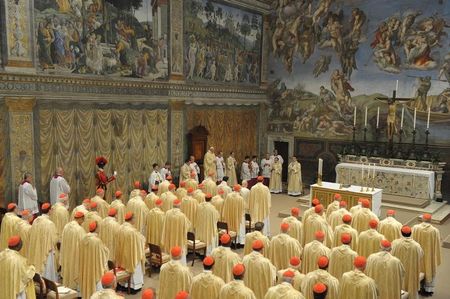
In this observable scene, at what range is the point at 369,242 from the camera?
9781 mm

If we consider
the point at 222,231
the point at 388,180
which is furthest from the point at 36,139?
the point at 388,180

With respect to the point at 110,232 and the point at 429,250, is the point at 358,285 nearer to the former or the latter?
the point at 429,250

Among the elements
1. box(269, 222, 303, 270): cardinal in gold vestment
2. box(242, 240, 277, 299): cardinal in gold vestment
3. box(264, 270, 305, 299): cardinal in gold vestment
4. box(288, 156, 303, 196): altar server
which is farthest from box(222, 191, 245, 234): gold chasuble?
box(288, 156, 303, 196): altar server

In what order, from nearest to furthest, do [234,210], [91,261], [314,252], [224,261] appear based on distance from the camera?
[224,261] < [314,252] < [91,261] < [234,210]

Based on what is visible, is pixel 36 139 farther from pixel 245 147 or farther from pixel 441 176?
pixel 441 176

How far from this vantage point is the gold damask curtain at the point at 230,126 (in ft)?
69.1

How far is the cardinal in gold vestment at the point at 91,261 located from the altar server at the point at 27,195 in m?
5.19

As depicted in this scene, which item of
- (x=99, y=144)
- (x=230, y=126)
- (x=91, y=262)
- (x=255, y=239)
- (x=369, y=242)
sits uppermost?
(x=230, y=126)

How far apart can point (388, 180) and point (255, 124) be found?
826 centimetres

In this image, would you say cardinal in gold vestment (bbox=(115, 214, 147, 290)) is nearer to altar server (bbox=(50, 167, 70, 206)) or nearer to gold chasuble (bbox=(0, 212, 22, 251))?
gold chasuble (bbox=(0, 212, 22, 251))

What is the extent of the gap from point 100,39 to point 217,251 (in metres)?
10.6

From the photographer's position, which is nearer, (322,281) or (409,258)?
(322,281)

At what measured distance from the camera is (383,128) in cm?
2173

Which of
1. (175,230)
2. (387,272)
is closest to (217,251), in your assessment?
(175,230)
